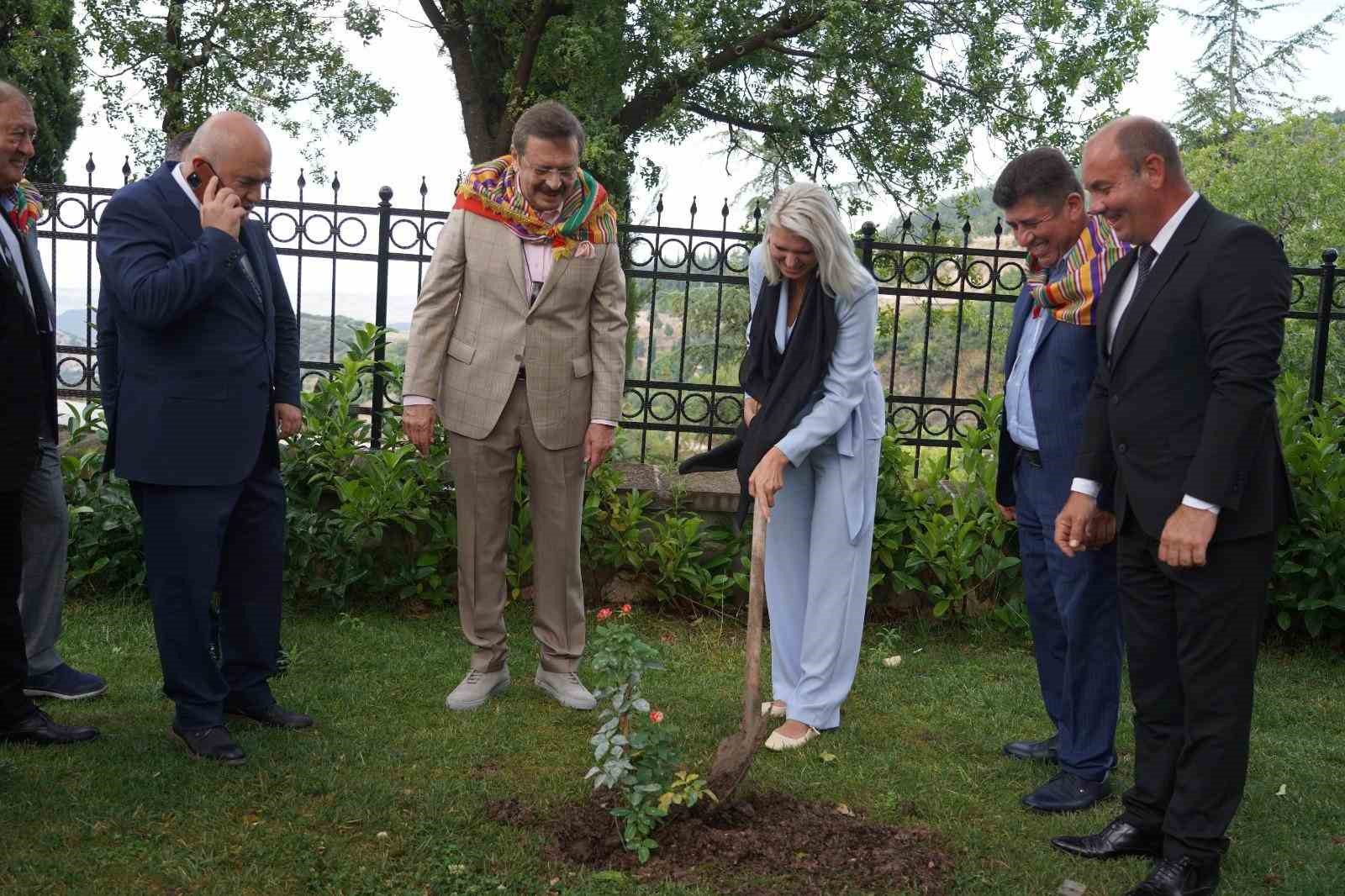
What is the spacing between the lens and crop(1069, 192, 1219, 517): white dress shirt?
2.90m

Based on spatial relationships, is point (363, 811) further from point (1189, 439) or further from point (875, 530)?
point (875, 530)

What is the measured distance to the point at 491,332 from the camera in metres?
4.32

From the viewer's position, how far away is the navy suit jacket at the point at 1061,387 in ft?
11.9

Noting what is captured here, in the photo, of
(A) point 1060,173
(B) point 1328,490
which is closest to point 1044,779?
(A) point 1060,173

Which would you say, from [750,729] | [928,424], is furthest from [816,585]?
[928,424]

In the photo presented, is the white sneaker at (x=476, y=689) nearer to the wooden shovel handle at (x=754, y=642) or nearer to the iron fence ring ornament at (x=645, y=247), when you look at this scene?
the wooden shovel handle at (x=754, y=642)

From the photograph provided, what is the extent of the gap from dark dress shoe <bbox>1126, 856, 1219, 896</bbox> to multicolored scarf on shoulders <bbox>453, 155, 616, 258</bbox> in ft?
8.60

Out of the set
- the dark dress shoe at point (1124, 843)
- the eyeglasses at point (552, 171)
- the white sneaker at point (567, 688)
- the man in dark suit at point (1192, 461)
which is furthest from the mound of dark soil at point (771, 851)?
the eyeglasses at point (552, 171)

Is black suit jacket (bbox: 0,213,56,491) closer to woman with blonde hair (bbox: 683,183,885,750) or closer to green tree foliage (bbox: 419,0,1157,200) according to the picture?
woman with blonde hair (bbox: 683,183,885,750)

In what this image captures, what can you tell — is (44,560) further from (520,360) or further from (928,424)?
(928,424)

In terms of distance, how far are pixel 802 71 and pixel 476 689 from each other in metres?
9.01

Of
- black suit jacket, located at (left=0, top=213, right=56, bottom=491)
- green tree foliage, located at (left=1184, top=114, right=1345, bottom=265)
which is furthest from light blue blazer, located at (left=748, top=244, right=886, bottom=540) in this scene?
green tree foliage, located at (left=1184, top=114, right=1345, bottom=265)

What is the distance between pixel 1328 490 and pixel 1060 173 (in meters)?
2.88

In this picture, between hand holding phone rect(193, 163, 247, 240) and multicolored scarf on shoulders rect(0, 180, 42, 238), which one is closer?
hand holding phone rect(193, 163, 247, 240)
